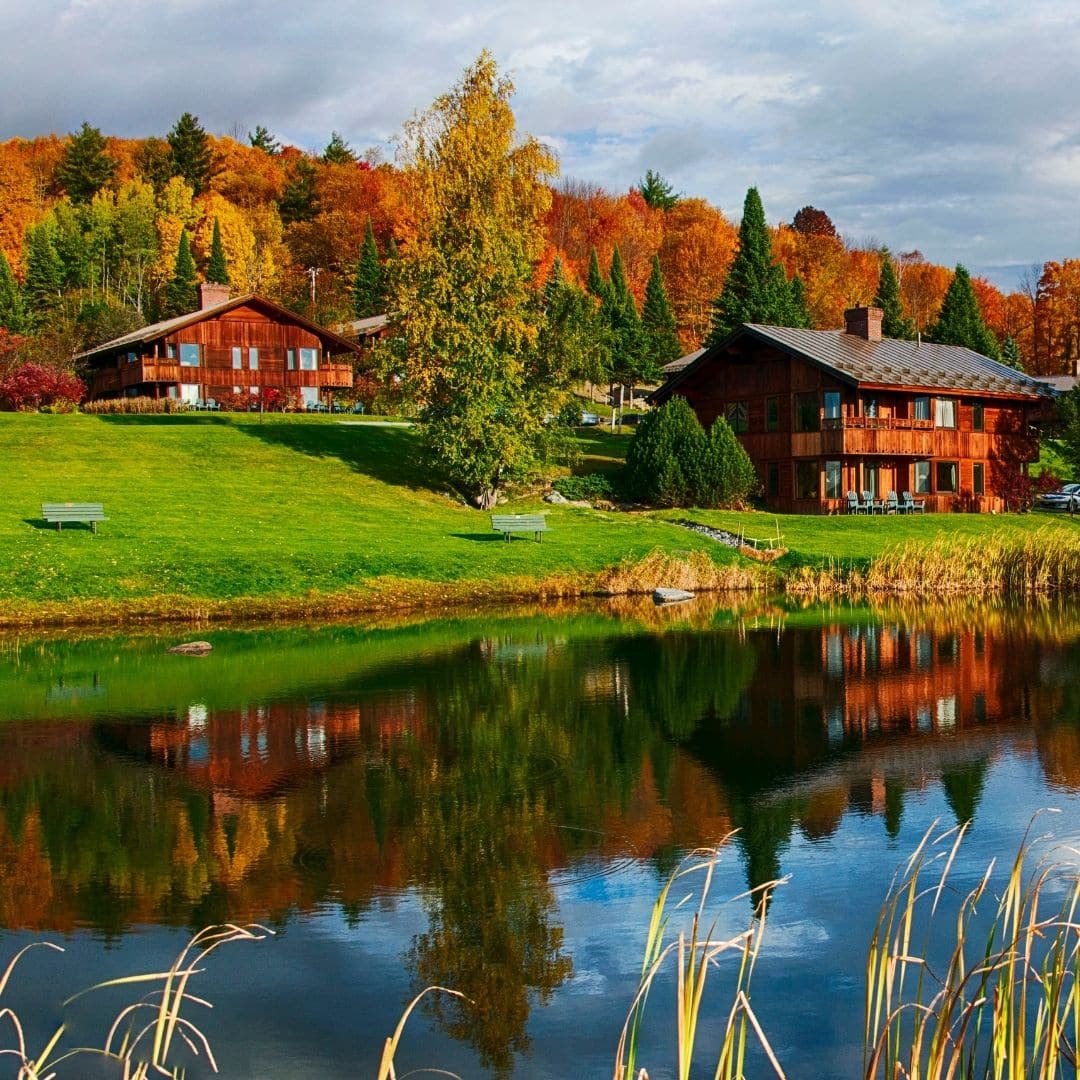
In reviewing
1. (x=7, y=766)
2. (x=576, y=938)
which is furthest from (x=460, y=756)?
(x=576, y=938)

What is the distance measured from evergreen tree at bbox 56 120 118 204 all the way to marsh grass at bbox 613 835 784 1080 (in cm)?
11411

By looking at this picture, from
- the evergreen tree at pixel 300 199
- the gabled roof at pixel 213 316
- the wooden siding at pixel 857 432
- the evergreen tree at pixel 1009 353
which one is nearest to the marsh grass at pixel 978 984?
the wooden siding at pixel 857 432

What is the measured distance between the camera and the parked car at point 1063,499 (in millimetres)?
56750

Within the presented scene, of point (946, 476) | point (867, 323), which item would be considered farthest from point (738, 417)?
point (946, 476)

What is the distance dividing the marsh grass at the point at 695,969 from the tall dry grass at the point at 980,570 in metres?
26.1

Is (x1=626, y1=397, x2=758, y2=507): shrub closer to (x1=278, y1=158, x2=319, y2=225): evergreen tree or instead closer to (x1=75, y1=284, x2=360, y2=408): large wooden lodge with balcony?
(x1=75, y1=284, x2=360, y2=408): large wooden lodge with balcony

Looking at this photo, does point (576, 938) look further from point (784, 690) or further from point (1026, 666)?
point (1026, 666)

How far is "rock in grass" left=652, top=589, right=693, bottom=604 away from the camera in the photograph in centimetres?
3459

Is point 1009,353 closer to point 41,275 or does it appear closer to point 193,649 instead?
point 41,275

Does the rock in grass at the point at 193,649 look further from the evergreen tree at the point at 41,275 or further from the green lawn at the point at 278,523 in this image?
the evergreen tree at the point at 41,275

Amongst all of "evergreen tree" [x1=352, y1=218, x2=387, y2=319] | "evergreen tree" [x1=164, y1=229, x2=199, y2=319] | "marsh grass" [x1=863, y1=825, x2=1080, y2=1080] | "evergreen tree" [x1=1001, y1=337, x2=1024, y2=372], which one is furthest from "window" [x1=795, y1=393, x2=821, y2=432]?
"evergreen tree" [x1=164, y1=229, x2=199, y2=319]

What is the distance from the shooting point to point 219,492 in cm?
4625

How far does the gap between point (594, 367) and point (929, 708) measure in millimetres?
30595

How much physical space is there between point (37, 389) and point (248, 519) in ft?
97.0
